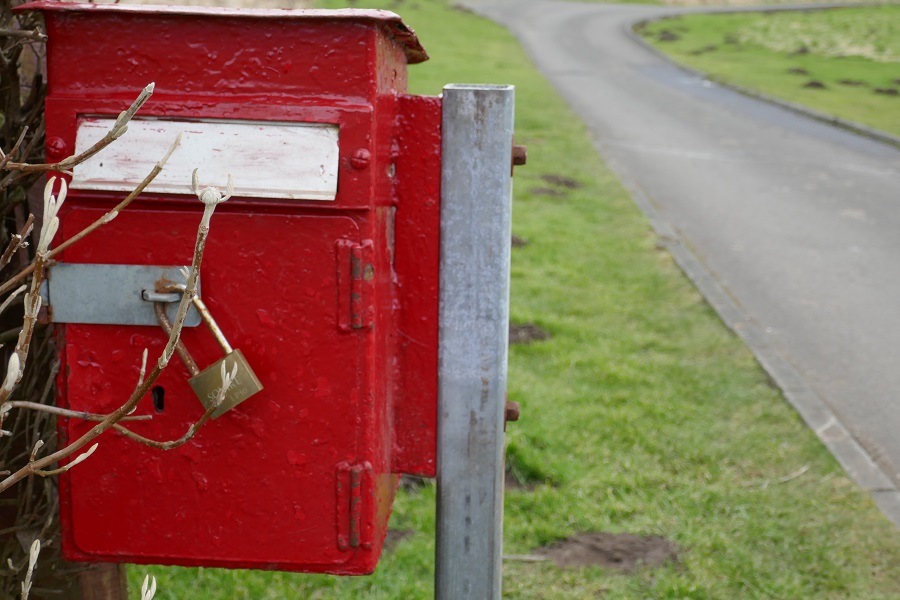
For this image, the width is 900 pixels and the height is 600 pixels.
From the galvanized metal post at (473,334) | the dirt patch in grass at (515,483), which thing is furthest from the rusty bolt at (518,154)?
the dirt patch in grass at (515,483)

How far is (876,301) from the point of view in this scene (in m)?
6.94

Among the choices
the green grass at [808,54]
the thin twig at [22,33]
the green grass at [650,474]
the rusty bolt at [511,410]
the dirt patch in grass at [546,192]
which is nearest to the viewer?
the rusty bolt at [511,410]

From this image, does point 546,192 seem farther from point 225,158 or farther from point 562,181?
point 225,158

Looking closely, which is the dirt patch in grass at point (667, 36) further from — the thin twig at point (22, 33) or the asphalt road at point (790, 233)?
the thin twig at point (22, 33)

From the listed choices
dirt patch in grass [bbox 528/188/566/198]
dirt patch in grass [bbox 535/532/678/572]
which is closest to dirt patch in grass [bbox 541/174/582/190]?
dirt patch in grass [bbox 528/188/566/198]

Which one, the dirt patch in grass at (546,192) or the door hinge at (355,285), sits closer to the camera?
the door hinge at (355,285)

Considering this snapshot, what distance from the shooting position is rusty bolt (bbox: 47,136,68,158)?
1.73m

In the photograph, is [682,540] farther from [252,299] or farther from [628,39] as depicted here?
[628,39]

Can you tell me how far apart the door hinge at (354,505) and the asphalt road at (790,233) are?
2818 millimetres

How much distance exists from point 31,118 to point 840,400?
4.24m

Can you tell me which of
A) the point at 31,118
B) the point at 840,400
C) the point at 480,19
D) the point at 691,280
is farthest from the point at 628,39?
the point at 31,118

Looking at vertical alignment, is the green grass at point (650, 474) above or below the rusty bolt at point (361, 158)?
below

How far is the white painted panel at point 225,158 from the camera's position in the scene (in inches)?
67.1

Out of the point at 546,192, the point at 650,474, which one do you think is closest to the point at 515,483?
the point at 650,474
